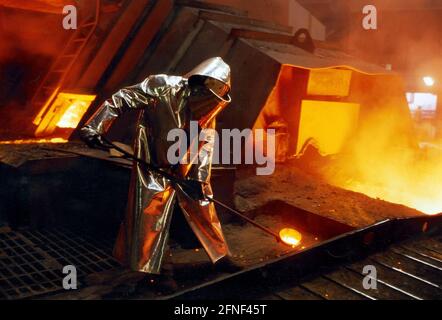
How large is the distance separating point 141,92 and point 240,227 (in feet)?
8.08

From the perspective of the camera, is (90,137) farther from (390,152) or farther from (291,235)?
(390,152)

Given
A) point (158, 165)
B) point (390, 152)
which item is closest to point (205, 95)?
point (158, 165)

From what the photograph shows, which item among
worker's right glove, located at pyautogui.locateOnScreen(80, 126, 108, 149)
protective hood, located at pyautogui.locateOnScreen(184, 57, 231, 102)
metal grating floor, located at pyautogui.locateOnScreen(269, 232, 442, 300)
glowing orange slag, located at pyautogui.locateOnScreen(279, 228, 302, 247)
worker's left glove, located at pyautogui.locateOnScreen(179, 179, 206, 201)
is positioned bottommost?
metal grating floor, located at pyautogui.locateOnScreen(269, 232, 442, 300)

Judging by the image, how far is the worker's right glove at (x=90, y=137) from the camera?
345cm

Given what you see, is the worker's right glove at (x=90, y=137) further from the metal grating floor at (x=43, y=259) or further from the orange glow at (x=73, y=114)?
the orange glow at (x=73, y=114)

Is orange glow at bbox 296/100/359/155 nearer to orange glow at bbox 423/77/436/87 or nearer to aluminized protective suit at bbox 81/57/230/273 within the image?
aluminized protective suit at bbox 81/57/230/273

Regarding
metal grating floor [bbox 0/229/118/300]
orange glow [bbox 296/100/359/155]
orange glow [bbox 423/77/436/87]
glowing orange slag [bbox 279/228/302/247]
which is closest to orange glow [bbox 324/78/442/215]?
orange glow [bbox 296/100/359/155]

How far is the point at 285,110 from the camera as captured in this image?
720 centimetres

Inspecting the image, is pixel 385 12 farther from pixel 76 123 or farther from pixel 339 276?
pixel 339 276

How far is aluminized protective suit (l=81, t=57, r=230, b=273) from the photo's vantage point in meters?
3.55

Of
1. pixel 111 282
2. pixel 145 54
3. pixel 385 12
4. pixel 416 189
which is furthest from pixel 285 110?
pixel 385 12

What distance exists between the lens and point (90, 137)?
3449 mm

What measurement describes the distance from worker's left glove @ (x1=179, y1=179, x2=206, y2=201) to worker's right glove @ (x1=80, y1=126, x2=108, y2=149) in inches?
34.5

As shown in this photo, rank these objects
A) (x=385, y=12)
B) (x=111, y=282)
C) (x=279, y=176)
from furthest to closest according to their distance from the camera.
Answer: (x=385, y=12), (x=279, y=176), (x=111, y=282)
